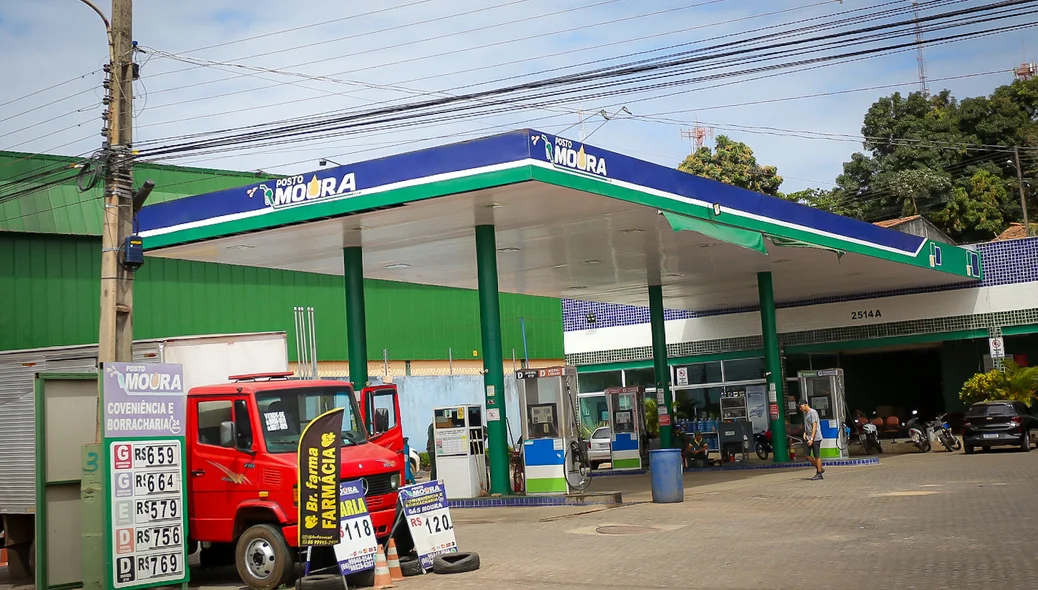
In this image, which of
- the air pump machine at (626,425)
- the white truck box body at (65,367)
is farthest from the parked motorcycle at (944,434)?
the white truck box body at (65,367)

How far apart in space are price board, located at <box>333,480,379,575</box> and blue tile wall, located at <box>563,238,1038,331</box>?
84.4 ft

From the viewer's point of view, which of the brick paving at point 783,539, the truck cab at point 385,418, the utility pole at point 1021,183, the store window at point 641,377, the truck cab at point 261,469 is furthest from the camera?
the utility pole at point 1021,183

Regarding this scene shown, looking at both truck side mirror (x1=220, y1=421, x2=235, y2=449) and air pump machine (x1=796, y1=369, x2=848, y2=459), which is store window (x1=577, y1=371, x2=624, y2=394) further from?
truck side mirror (x1=220, y1=421, x2=235, y2=449)

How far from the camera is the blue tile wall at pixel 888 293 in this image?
31781 mm

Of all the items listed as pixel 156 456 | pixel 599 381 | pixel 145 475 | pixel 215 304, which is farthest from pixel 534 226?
pixel 599 381

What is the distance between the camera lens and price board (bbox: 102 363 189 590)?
11500mm

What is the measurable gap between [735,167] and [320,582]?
48923 millimetres

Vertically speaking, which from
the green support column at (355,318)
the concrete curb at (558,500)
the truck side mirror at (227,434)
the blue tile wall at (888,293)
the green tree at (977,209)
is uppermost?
the green tree at (977,209)

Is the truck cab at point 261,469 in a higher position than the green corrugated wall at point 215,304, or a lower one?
lower

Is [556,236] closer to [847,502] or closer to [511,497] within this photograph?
[511,497]

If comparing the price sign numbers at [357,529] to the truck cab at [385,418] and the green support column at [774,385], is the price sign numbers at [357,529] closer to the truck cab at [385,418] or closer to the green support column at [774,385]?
the truck cab at [385,418]

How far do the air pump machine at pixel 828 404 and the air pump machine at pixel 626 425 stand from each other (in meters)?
4.36

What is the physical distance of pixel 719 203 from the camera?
2131 cm

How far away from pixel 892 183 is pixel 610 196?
1446 inches
